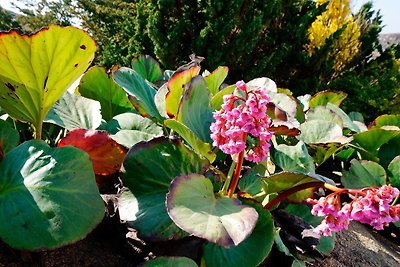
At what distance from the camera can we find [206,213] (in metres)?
0.61

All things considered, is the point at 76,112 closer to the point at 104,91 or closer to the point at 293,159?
the point at 104,91

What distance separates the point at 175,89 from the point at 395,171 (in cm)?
75

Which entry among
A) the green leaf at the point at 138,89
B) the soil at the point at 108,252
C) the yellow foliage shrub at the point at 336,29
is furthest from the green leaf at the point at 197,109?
the yellow foliage shrub at the point at 336,29

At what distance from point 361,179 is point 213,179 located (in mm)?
542

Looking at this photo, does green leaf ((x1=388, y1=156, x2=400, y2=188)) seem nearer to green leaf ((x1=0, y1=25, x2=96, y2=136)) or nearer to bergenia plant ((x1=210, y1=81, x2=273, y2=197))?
bergenia plant ((x1=210, y1=81, x2=273, y2=197))

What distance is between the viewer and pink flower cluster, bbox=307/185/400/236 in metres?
0.59

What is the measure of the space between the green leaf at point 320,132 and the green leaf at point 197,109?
13.1 inches

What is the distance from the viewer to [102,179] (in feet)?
2.78

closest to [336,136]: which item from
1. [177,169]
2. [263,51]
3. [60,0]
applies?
[177,169]

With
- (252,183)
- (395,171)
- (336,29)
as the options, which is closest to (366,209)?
(252,183)

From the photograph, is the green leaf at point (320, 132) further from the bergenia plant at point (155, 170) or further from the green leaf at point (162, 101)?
the green leaf at point (162, 101)

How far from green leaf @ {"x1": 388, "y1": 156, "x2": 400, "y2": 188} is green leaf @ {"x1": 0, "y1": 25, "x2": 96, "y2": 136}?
3.06ft

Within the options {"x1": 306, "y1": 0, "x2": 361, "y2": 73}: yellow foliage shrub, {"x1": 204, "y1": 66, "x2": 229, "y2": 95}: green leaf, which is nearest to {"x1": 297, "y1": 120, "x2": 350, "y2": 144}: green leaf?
{"x1": 204, "y1": 66, "x2": 229, "y2": 95}: green leaf

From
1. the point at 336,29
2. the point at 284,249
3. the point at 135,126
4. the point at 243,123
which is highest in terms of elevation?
the point at 243,123
